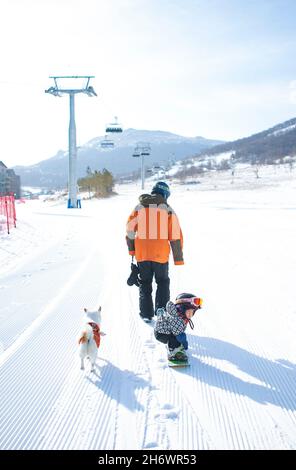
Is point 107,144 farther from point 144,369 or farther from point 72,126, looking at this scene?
point 144,369

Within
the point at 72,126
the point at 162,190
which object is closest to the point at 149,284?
the point at 162,190

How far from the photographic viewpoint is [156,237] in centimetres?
473

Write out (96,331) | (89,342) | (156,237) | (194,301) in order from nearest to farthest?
(89,342), (96,331), (194,301), (156,237)

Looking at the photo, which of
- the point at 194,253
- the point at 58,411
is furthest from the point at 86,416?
the point at 194,253

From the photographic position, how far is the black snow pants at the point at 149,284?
484 cm

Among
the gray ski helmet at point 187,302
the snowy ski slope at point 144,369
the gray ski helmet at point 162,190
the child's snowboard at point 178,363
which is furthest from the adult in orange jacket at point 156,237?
the child's snowboard at point 178,363

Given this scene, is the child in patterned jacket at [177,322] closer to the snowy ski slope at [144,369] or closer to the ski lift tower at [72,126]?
the snowy ski slope at [144,369]

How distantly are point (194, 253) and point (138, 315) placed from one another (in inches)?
193

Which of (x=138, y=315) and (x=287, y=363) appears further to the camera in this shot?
(x=138, y=315)

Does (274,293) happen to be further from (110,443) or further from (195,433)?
(110,443)

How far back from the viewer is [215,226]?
52.3ft

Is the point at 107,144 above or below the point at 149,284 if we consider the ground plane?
above

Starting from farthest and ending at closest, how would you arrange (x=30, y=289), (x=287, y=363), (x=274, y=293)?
(x=30, y=289), (x=274, y=293), (x=287, y=363)

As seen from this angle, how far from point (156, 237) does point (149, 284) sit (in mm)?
677
